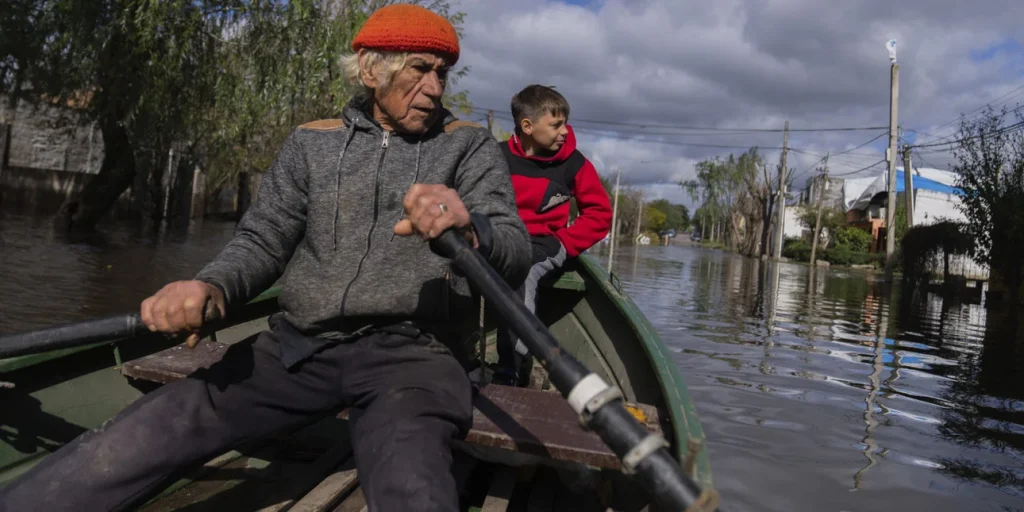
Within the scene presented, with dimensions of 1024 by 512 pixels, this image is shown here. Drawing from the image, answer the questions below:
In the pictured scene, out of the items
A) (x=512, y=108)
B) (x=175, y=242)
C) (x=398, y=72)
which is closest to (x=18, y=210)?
(x=175, y=242)

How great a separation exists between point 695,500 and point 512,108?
11.4 feet

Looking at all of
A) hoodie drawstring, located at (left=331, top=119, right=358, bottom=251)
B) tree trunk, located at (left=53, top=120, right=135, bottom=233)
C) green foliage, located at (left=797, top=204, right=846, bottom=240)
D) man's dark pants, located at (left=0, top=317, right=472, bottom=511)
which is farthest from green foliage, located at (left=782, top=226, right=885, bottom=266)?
man's dark pants, located at (left=0, top=317, right=472, bottom=511)

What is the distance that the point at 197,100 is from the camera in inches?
514

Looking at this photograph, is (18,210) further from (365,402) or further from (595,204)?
(365,402)

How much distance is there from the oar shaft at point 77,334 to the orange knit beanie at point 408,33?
1056 millimetres

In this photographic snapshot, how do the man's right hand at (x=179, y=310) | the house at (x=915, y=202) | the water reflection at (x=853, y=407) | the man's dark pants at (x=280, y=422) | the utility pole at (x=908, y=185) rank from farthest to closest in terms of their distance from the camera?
the house at (x=915, y=202) → the utility pole at (x=908, y=185) → the water reflection at (x=853, y=407) → the man's right hand at (x=179, y=310) → the man's dark pants at (x=280, y=422)

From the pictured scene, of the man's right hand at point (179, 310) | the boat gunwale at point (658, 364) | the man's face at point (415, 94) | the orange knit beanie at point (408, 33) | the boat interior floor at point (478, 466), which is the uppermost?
the orange knit beanie at point (408, 33)

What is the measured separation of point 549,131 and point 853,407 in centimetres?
353

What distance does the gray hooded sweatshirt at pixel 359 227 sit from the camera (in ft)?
7.22

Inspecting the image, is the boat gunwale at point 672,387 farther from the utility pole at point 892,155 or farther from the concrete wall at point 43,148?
the concrete wall at point 43,148

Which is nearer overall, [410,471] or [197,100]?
[410,471]

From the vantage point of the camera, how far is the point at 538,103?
440 centimetres

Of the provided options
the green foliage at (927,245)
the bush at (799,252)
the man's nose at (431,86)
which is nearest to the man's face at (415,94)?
the man's nose at (431,86)

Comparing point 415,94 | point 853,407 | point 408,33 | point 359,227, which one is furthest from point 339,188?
point 853,407
